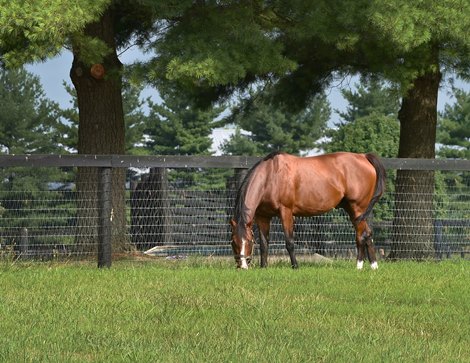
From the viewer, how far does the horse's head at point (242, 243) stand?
1338 cm

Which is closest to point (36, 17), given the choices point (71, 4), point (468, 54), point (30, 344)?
point (71, 4)

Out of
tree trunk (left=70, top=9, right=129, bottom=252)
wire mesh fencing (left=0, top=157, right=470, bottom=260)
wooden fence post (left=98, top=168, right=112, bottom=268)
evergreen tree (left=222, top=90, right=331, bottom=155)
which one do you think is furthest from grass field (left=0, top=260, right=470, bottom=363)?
evergreen tree (left=222, top=90, right=331, bottom=155)

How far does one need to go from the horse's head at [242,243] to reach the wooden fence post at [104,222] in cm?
214

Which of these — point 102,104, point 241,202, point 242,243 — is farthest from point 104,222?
point 102,104

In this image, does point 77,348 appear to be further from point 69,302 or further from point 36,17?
point 36,17

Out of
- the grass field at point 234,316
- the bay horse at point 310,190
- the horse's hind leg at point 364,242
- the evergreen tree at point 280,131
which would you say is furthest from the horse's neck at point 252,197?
the evergreen tree at point 280,131

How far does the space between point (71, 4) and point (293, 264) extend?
5.57 metres

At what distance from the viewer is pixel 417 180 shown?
63.5 ft

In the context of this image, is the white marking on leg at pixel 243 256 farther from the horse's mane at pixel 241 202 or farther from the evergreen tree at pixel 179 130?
the evergreen tree at pixel 179 130

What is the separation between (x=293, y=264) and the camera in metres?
Answer: 14.0

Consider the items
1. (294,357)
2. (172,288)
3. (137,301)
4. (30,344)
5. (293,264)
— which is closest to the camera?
(294,357)

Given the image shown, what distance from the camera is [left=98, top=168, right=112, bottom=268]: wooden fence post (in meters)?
14.8

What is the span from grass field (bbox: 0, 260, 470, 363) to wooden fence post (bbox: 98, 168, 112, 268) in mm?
1727

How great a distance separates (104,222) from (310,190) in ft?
9.49
